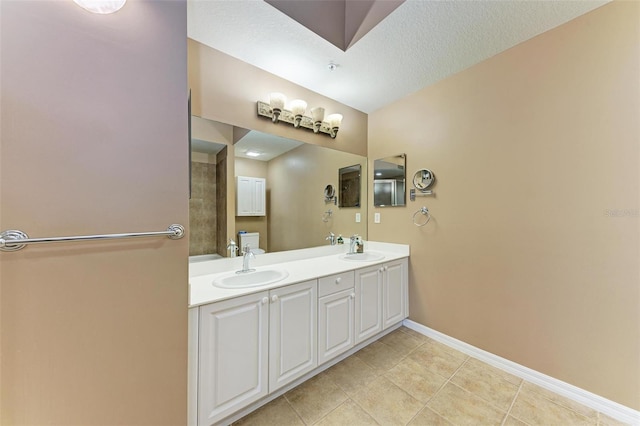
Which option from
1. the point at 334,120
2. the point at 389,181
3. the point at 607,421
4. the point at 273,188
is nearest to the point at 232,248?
the point at 273,188

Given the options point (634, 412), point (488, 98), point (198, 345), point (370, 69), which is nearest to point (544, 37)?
point (488, 98)

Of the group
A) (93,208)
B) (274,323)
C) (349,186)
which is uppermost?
(349,186)

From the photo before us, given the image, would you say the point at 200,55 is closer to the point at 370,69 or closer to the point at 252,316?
the point at 370,69

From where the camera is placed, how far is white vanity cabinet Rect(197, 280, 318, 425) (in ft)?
3.86

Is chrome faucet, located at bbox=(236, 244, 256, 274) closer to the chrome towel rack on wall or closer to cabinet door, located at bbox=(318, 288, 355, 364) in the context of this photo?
cabinet door, located at bbox=(318, 288, 355, 364)

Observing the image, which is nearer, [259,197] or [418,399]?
[418,399]

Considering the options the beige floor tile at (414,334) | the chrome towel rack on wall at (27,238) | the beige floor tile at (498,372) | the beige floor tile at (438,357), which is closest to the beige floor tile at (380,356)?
the beige floor tile at (438,357)

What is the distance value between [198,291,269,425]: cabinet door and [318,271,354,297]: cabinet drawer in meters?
0.42

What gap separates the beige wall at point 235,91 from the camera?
1661mm

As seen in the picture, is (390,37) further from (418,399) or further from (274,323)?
(418,399)

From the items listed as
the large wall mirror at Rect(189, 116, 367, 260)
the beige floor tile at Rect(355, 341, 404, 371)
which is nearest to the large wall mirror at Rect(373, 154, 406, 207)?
the large wall mirror at Rect(189, 116, 367, 260)

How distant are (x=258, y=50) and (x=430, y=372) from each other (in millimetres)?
2763

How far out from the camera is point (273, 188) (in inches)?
81.7

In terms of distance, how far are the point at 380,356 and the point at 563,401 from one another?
1.15 m
